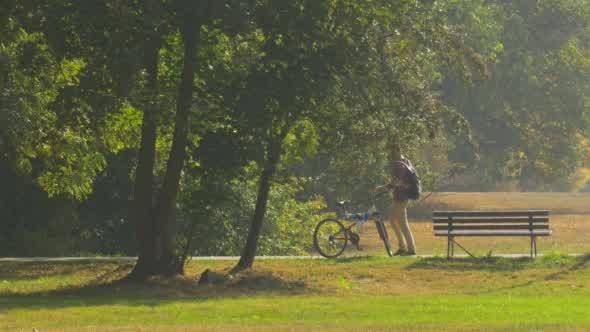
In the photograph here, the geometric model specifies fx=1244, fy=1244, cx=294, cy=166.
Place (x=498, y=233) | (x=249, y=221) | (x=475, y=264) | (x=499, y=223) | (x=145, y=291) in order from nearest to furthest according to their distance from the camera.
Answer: (x=145, y=291)
(x=475, y=264)
(x=498, y=233)
(x=499, y=223)
(x=249, y=221)

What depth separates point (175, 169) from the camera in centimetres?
1884

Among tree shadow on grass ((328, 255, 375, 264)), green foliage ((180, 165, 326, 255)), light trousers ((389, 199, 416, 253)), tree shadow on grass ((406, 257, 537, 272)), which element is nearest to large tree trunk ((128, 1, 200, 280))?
tree shadow on grass ((328, 255, 375, 264))

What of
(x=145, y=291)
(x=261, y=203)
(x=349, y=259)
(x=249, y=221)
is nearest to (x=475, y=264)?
(x=349, y=259)

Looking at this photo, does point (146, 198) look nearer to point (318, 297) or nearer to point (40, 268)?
point (40, 268)

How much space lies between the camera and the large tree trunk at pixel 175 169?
17828 millimetres

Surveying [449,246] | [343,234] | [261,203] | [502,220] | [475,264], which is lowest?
[475,264]

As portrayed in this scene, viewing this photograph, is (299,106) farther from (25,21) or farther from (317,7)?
(25,21)

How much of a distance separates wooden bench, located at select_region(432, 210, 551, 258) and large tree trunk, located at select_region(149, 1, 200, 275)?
5.18 meters

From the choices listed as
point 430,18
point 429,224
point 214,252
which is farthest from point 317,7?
point 429,224

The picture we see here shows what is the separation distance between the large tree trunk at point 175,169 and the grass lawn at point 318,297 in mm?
488

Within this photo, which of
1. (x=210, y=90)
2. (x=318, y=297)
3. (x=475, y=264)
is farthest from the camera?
(x=475, y=264)

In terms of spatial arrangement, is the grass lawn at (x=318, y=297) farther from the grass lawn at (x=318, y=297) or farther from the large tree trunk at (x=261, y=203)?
the large tree trunk at (x=261, y=203)

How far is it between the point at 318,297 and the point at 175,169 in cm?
351

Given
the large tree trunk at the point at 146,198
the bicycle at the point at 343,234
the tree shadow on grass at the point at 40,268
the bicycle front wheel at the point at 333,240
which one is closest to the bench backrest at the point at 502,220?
the bicycle at the point at 343,234
